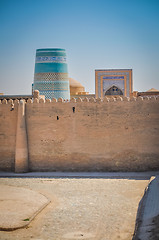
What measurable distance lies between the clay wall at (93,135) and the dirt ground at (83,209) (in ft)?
4.28

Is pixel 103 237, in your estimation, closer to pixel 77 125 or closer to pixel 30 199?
pixel 30 199

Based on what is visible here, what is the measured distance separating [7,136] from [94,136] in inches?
130

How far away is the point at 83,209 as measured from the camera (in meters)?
9.54

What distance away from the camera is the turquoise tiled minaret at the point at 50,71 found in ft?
66.1

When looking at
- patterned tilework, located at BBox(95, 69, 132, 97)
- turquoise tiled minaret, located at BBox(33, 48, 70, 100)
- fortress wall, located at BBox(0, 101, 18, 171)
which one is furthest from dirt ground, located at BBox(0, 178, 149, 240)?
patterned tilework, located at BBox(95, 69, 132, 97)

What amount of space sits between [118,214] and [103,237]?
1514 millimetres

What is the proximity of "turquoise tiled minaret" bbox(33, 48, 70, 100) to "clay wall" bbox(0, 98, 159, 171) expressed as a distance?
593 centimetres

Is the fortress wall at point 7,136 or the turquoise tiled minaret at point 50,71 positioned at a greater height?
the turquoise tiled minaret at point 50,71

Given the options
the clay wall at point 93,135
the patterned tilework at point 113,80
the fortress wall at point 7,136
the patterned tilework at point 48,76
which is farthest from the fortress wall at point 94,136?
the patterned tilework at point 113,80

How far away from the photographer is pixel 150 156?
44.5 ft

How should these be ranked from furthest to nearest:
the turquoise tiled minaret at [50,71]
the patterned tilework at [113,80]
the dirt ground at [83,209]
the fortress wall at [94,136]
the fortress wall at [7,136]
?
the patterned tilework at [113,80] < the turquoise tiled minaret at [50,71] < the fortress wall at [7,136] < the fortress wall at [94,136] < the dirt ground at [83,209]

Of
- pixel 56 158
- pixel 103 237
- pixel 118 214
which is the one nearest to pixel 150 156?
pixel 56 158

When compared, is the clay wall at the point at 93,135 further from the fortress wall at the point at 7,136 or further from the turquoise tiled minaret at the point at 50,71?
the turquoise tiled minaret at the point at 50,71

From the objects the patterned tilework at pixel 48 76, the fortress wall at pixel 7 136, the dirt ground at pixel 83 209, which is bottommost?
the dirt ground at pixel 83 209
